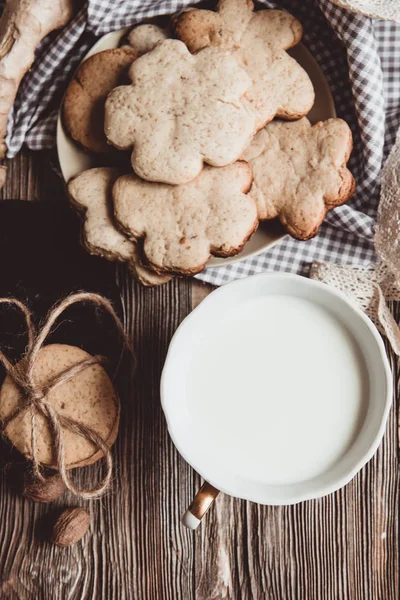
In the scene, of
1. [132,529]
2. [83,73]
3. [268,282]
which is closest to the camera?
[268,282]

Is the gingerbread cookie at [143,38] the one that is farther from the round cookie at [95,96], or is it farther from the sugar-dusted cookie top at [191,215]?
the sugar-dusted cookie top at [191,215]

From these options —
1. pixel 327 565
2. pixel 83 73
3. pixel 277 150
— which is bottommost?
pixel 327 565

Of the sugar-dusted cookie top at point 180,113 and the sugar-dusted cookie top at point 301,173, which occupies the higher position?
the sugar-dusted cookie top at point 180,113

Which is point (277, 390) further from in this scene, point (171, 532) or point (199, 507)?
point (171, 532)

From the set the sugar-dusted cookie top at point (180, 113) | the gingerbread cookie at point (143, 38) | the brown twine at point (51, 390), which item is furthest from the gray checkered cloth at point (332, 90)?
the brown twine at point (51, 390)

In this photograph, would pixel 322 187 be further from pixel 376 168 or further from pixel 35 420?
pixel 35 420

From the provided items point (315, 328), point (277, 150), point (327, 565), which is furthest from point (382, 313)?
point (327, 565)

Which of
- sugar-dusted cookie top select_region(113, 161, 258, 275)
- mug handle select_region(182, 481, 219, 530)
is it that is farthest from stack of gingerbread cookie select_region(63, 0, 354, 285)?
mug handle select_region(182, 481, 219, 530)

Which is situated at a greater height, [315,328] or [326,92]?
[326,92]
